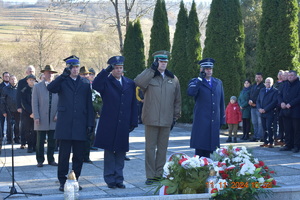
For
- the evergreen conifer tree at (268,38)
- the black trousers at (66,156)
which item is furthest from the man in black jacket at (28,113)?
the evergreen conifer tree at (268,38)

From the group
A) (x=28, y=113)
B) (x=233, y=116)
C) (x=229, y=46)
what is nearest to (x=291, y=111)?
(x=233, y=116)

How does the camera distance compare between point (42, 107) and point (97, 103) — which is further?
point (97, 103)

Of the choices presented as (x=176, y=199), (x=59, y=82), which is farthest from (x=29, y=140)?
(x=176, y=199)

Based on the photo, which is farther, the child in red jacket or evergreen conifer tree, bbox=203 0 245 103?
evergreen conifer tree, bbox=203 0 245 103

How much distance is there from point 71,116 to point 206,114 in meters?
2.41

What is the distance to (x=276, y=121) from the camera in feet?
47.4

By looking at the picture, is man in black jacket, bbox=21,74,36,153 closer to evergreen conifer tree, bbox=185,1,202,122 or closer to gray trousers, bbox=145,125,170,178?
gray trousers, bbox=145,125,170,178

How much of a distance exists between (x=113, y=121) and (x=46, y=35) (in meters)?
51.4

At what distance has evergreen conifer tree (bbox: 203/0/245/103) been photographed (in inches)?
772

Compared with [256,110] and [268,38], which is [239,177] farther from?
[268,38]

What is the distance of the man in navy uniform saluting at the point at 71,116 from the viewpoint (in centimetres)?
824

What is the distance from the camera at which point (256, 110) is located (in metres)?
15.4

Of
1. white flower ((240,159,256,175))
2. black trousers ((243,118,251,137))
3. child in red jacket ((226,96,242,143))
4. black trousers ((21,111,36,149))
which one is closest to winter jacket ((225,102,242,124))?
child in red jacket ((226,96,242,143))

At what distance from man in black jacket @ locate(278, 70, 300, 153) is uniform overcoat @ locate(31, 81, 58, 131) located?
590cm
